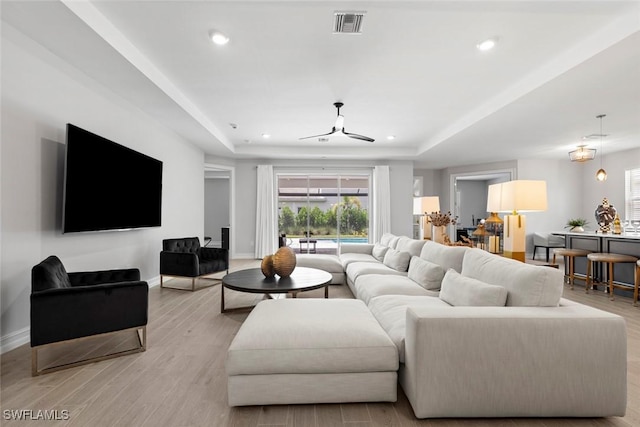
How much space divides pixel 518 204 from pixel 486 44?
1501 mm

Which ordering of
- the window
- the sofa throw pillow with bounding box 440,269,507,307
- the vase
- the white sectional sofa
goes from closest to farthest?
the white sectional sofa → the sofa throw pillow with bounding box 440,269,507,307 → the vase → the window

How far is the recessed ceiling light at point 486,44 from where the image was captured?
293 centimetres

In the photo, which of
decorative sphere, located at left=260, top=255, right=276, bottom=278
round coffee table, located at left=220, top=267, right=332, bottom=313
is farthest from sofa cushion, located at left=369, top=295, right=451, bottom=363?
decorative sphere, located at left=260, top=255, right=276, bottom=278

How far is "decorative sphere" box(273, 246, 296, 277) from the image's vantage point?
11.4 feet

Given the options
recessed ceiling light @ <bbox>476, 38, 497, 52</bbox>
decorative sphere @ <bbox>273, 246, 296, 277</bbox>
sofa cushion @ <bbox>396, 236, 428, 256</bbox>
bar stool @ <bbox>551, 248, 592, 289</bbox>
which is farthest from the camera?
bar stool @ <bbox>551, 248, 592, 289</bbox>

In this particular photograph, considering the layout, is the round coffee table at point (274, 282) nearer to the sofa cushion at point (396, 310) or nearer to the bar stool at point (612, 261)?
the sofa cushion at point (396, 310)

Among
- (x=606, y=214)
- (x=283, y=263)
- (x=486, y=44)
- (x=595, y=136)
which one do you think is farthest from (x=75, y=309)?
(x=595, y=136)

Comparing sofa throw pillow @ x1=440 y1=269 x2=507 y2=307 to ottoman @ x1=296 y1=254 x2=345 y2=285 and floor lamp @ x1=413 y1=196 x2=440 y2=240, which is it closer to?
ottoman @ x1=296 y1=254 x2=345 y2=285

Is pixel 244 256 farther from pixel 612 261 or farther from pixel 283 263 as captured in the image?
pixel 612 261

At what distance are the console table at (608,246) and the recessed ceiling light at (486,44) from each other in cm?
360

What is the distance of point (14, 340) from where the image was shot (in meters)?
2.61

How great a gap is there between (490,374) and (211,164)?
7.08m

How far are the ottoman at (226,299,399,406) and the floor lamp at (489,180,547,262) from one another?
1.99 meters

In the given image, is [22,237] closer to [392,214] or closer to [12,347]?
[12,347]
